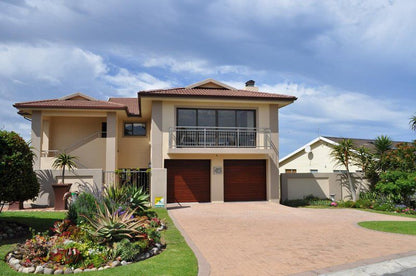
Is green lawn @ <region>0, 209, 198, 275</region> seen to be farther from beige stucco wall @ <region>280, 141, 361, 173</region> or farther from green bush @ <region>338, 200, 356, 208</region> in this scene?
beige stucco wall @ <region>280, 141, 361, 173</region>

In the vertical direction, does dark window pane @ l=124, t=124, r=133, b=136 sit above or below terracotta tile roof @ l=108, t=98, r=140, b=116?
below

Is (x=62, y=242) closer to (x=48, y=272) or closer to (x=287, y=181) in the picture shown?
(x=48, y=272)

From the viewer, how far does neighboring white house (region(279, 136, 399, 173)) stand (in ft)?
86.0

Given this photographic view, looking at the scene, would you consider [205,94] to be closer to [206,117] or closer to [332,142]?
[206,117]

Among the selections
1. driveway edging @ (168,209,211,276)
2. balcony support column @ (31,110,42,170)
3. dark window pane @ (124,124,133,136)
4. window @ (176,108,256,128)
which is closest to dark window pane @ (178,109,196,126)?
window @ (176,108,256,128)

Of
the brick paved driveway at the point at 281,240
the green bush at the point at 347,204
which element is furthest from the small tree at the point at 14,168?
the green bush at the point at 347,204

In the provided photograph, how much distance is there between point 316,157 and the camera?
2791 cm

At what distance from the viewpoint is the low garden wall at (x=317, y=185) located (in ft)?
66.8

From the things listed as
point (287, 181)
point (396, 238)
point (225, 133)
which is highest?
point (225, 133)

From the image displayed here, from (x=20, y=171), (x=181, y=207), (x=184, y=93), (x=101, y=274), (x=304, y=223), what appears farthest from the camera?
(x=184, y=93)

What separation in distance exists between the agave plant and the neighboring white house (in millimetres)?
20209

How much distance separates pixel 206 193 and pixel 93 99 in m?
10.0

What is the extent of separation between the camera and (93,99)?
22250 millimetres

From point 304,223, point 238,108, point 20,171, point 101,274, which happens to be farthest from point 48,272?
point 238,108
